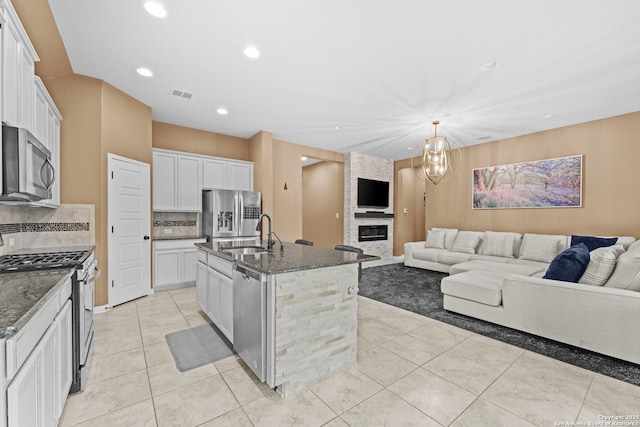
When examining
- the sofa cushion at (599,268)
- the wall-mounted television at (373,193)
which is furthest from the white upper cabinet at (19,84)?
the wall-mounted television at (373,193)

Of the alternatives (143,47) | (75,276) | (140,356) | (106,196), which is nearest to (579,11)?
(143,47)

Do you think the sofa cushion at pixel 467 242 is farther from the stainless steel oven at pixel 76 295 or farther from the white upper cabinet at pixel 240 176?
the stainless steel oven at pixel 76 295

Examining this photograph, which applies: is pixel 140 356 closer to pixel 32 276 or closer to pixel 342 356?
pixel 32 276

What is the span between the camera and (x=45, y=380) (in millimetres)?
1257

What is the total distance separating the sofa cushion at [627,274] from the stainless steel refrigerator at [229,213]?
4404 mm

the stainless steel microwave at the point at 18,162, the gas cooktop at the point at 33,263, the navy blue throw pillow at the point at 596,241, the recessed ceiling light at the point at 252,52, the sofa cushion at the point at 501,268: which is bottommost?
the sofa cushion at the point at 501,268

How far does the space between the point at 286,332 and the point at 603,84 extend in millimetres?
4572

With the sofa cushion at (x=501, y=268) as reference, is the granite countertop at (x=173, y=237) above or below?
above

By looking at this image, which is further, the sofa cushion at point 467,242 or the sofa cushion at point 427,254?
the sofa cushion at point 427,254

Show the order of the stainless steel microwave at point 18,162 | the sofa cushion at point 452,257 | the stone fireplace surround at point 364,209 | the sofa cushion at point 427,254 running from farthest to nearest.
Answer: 1. the stone fireplace surround at point 364,209
2. the sofa cushion at point 427,254
3. the sofa cushion at point 452,257
4. the stainless steel microwave at point 18,162

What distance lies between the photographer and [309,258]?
2.20 m

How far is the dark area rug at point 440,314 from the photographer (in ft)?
7.40

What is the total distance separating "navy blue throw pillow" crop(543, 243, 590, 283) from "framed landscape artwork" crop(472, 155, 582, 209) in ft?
8.74

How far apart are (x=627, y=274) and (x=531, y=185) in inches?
129
